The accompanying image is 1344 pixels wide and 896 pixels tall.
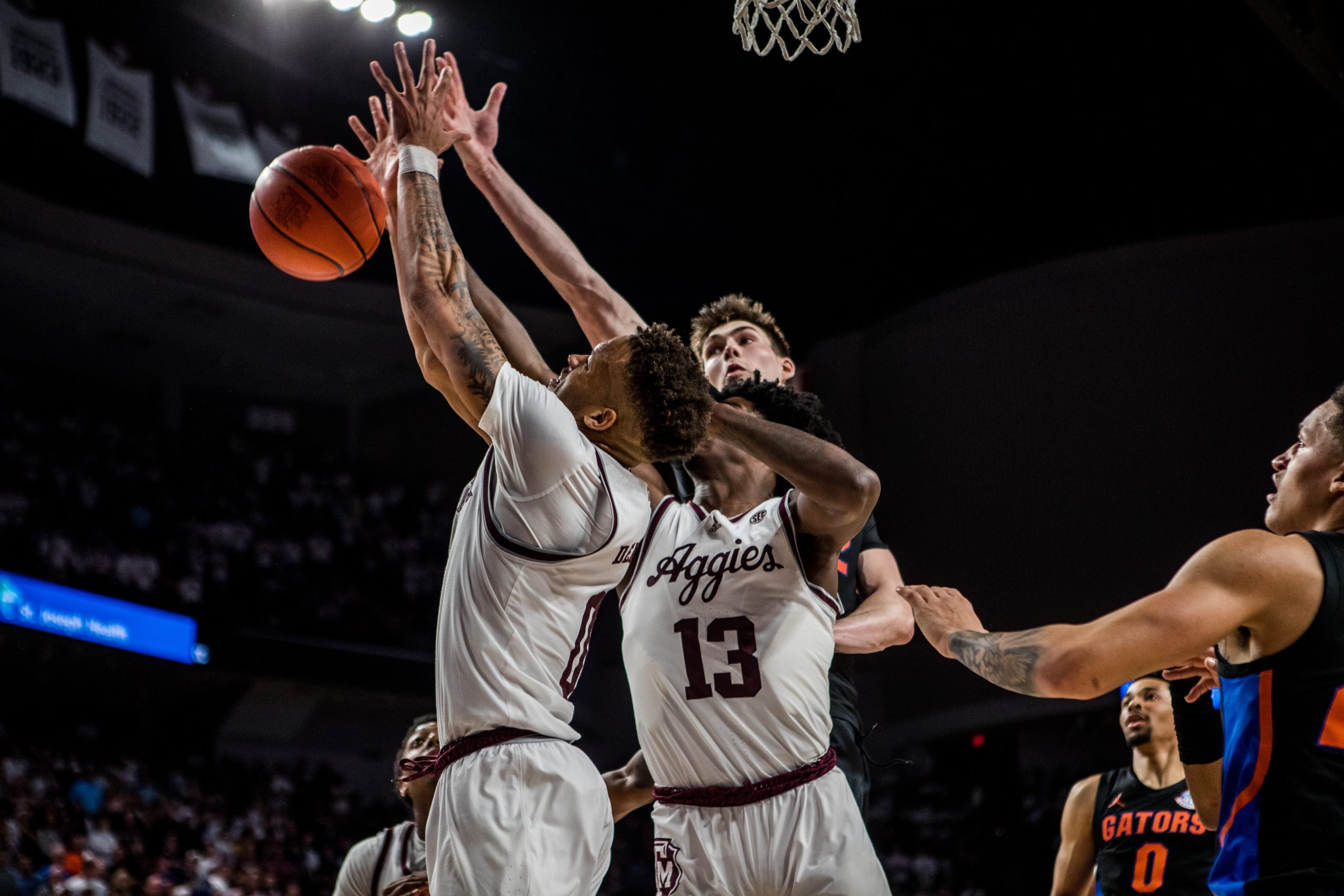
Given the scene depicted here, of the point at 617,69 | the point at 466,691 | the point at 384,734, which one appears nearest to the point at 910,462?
the point at 617,69

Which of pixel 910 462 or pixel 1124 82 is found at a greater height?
pixel 1124 82

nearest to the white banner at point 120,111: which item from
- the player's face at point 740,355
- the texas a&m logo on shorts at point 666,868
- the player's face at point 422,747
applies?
the player's face at point 422,747

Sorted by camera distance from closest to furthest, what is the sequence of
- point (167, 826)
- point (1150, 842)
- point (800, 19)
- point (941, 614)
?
point (941, 614) → point (800, 19) → point (1150, 842) → point (167, 826)

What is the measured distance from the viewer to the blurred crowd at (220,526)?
1547 cm

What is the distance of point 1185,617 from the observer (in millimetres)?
2406

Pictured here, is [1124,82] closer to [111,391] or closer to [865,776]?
[865,776]

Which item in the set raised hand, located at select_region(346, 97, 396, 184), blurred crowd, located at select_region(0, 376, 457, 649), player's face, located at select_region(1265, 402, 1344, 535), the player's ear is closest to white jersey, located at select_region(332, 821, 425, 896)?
raised hand, located at select_region(346, 97, 396, 184)

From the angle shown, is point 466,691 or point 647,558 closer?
point 466,691

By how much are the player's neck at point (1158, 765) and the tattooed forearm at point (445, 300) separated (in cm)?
439

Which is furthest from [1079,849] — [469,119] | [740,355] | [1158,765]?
[469,119]

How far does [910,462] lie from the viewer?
671 inches

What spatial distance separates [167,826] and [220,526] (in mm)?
5417

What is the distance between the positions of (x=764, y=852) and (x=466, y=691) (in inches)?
35.6

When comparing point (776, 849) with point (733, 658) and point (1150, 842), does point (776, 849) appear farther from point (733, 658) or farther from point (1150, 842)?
point (1150, 842)
